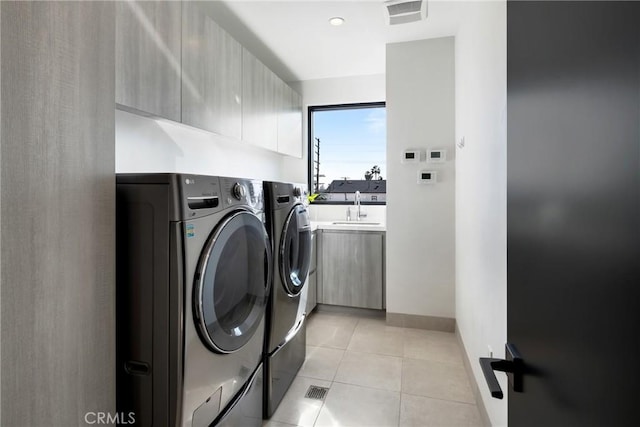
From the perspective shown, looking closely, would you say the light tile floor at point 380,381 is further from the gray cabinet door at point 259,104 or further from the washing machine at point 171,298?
the gray cabinet door at point 259,104

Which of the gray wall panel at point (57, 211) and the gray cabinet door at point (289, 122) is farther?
the gray cabinet door at point (289, 122)

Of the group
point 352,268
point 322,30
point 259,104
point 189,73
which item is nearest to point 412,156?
point 352,268

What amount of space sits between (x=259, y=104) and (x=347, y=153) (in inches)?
55.5

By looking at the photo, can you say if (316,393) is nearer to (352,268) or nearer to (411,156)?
(352,268)

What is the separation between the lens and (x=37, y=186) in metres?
0.74

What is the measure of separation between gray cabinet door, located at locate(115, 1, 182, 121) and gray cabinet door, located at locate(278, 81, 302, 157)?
148cm

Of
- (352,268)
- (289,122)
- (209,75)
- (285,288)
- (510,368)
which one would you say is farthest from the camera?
(289,122)

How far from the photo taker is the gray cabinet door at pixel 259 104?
101 inches

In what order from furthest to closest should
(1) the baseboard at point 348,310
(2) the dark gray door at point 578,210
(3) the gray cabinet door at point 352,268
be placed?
(1) the baseboard at point 348,310
(3) the gray cabinet door at point 352,268
(2) the dark gray door at point 578,210

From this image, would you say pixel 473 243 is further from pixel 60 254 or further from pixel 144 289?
pixel 60 254

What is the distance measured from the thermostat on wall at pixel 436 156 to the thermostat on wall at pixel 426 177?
10 cm

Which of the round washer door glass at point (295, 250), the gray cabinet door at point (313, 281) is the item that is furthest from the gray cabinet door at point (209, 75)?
the gray cabinet door at point (313, 281)

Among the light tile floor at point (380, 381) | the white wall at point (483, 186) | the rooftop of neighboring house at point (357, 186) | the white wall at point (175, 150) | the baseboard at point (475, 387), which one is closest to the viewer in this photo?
the white wall at point (483, 186)

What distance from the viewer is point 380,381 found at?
2080 mm
